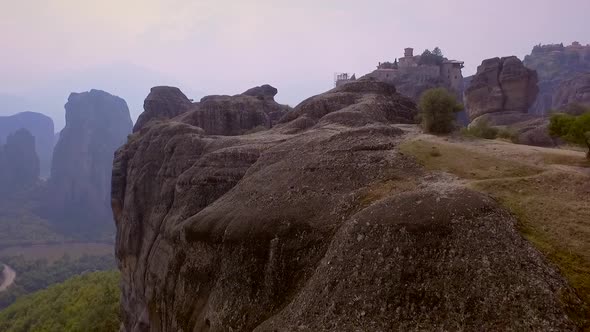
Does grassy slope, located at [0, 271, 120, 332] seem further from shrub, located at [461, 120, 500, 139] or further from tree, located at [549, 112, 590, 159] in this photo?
tree, located at [549, 112, 590, 159]

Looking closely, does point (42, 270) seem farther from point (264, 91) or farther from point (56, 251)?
point (264, 91)

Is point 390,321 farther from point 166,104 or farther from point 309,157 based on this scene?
point 166,104

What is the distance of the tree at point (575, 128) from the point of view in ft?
88.3

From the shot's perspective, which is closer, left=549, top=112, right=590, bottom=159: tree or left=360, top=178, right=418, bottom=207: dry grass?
left=360, top=178, right=418, bottom=207: dry grass

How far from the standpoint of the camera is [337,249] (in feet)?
64.3

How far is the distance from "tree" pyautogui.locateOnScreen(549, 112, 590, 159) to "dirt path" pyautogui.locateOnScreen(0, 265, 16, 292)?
11269cm

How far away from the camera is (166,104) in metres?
81.2

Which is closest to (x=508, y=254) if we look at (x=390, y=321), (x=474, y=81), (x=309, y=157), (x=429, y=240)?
(x=429, y=240)

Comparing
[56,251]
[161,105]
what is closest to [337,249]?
[161,105]

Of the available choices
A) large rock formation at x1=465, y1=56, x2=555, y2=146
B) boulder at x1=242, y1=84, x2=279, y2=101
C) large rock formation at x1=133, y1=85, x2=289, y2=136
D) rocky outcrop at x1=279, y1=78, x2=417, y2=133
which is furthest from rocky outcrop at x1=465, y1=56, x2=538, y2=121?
boulder at x1=242, y1=84, x2=279, y2=101

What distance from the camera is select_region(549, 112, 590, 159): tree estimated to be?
26.9m

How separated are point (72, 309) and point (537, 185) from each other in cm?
5941

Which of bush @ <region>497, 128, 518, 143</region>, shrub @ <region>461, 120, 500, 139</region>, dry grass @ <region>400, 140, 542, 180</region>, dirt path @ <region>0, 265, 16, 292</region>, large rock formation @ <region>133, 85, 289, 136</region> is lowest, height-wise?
dirt path @ <region>0, 265, 16, 292</region>

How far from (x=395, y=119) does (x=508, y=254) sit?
94.5ft
